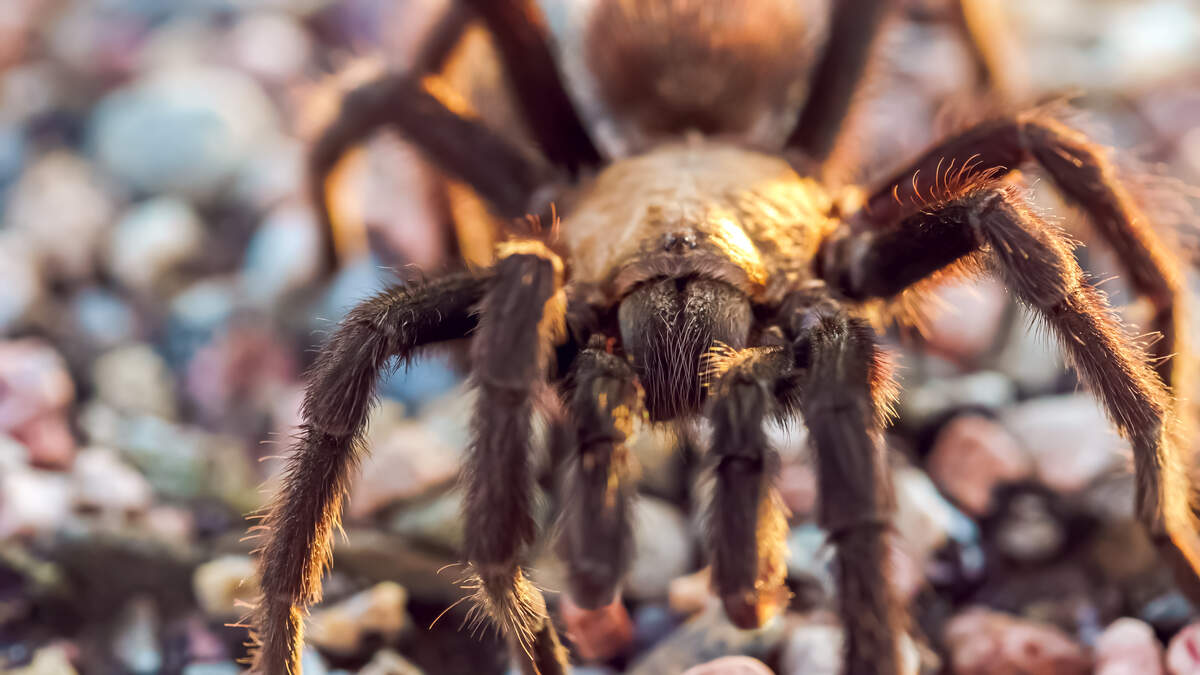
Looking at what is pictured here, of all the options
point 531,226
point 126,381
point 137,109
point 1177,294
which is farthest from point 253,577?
point 137,109

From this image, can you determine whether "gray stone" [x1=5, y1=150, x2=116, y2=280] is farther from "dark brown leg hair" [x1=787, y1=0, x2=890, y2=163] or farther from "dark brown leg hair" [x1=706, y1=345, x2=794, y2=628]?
"dark brown leg hair" [x1=706, y1=345, x2=794, y2=628]

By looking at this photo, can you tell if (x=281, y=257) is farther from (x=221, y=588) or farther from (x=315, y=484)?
(x=315, y=484)

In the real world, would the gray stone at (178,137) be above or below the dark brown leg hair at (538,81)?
below

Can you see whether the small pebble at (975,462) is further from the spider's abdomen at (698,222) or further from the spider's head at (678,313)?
the spider's head at (678,313)

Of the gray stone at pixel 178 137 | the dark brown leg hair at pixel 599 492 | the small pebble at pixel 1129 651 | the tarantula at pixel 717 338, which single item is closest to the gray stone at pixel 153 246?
the gray stone at pixel 178 137

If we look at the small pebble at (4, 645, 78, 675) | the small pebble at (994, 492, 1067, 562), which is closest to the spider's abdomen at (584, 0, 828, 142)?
the small pebble at (994, 492, 1067, 562)
